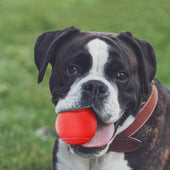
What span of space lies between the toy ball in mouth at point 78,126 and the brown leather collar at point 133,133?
33 centimetres

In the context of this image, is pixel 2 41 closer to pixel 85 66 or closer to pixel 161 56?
pixel 161 56

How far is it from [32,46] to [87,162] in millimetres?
5378

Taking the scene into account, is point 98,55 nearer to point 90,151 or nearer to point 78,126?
point 78,126

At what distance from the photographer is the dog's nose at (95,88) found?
283cm

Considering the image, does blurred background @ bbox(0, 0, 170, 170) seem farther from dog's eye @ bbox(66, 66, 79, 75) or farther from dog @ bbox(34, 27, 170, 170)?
dog's eye @ bbox(66, 66, 79, 75)

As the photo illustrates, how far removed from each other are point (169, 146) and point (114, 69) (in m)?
0.81

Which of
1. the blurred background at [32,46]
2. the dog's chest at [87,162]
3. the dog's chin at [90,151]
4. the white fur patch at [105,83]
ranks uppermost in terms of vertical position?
the white fur patch at [105,83]

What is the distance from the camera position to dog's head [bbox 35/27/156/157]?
287 centimetres

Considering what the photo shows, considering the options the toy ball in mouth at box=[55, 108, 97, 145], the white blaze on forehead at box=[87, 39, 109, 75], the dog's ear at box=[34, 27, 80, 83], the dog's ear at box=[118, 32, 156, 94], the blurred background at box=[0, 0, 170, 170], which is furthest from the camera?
the blurred background at box=[0, 0, 170, 170]

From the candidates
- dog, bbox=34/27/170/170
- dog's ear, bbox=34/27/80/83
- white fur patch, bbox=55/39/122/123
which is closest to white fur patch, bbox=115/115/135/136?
dog, bbox=34/27/170/170

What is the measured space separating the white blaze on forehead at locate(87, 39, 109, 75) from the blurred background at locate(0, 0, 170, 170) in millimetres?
1607

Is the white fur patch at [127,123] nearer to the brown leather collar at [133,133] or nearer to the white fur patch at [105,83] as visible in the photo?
the brown leather collar at [133,133]

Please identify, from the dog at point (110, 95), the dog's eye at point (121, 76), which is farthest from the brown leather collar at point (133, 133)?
the dog's eye at point (121, 76)

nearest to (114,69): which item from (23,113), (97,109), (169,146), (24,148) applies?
(97,109)
